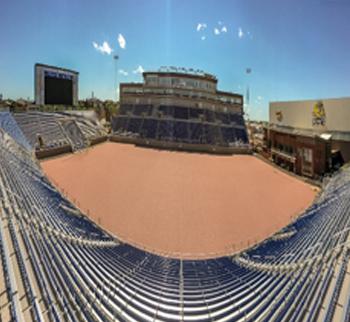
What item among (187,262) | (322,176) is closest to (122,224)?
(187,262)

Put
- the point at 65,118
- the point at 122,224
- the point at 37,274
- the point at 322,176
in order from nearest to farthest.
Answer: the point at 37,274
the point at 122,224
the point at 322,176
the point at 65,118

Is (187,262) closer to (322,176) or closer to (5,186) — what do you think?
(5,186)

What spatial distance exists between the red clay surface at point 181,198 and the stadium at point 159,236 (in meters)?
0.10

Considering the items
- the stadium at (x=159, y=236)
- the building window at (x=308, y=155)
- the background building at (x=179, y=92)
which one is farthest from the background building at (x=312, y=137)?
the background building at (x=179, y=92)

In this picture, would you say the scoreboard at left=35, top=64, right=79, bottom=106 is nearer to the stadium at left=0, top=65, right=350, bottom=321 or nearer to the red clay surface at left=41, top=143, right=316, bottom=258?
the stadium at left=0, top=65, right=350, bottom=321

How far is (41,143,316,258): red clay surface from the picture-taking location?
1142cm

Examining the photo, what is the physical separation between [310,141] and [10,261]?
25292mm

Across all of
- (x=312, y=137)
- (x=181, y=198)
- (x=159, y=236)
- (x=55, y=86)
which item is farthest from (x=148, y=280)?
(x=55, y=86)

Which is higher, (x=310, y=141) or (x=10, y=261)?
(x=310, y=141)

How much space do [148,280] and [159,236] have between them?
16.1ft

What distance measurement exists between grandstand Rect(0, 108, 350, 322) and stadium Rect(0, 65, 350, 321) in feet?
0.11

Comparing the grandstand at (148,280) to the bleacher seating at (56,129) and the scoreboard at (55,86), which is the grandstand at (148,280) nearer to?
the bleacher seating at (56,129)

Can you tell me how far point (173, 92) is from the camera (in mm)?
40281

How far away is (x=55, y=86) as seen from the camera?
31141 mm
